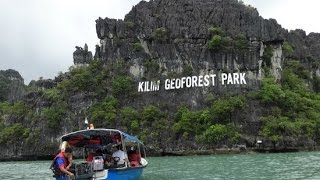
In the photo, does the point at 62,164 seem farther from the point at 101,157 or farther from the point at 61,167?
the point at 101,157

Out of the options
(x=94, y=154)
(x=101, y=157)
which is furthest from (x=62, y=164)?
(x=94, y=154)

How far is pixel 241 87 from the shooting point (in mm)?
72188

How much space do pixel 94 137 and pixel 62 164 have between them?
216 inches

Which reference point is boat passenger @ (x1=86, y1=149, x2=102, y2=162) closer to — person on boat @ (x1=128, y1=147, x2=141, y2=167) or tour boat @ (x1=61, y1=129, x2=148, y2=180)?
tour boat @ (x1=61, y1=129, x2=148, y2=180)

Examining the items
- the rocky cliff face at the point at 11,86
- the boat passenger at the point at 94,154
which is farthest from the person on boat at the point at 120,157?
the rocky cliff face at the point at 11,86

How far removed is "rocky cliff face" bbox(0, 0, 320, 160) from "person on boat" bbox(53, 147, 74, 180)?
46.0m

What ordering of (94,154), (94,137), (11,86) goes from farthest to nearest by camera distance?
(11,86) < (94,137) < (94,154)

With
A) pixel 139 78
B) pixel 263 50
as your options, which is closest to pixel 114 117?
pixel 139 78

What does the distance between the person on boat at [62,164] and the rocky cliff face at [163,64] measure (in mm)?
45958

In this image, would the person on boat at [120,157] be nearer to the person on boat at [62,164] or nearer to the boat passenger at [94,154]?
the boat passenger at [94,154]

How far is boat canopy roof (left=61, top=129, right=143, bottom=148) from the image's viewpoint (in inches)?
1048

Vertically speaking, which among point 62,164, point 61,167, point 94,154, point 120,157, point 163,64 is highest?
point 163,64

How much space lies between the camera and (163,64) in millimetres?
76938

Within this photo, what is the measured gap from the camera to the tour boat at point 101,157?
2384 cm
